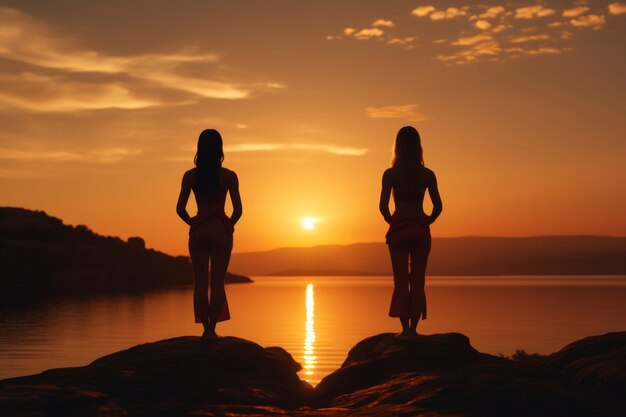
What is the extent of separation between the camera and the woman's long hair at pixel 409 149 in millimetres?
16547

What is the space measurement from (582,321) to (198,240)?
64170 mm

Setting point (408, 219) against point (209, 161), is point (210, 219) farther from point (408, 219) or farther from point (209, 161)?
point (408, 219)

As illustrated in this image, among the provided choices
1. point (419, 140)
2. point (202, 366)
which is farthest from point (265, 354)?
point (419, 140)

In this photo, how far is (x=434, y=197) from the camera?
54.9 feet

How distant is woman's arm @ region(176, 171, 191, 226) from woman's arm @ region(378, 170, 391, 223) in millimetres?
4495

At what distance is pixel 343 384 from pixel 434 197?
4907 mm

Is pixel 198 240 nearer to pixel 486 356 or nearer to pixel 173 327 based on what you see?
pixel 486 356

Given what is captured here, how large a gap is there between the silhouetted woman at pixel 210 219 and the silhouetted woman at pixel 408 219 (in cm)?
367

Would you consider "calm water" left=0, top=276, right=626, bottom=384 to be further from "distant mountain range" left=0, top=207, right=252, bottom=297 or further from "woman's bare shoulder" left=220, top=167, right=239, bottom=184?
"distant mountain range" left=0, top=207, right=252, bottom=297

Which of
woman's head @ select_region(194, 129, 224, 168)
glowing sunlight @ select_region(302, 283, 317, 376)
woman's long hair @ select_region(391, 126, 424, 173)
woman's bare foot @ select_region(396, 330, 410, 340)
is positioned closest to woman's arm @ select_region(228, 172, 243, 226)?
woman's head @ select_region(194, 129, 224, 168)

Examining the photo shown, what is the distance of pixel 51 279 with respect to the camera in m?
182

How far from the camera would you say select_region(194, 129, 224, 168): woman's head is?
15867mm

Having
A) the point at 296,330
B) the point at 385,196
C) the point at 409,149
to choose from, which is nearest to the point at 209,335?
the point at 385,196

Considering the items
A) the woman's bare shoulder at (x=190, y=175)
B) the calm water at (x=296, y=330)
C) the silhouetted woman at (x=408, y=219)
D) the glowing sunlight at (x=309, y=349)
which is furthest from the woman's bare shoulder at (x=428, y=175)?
the glowing sunlight at (x=309, y=349)
